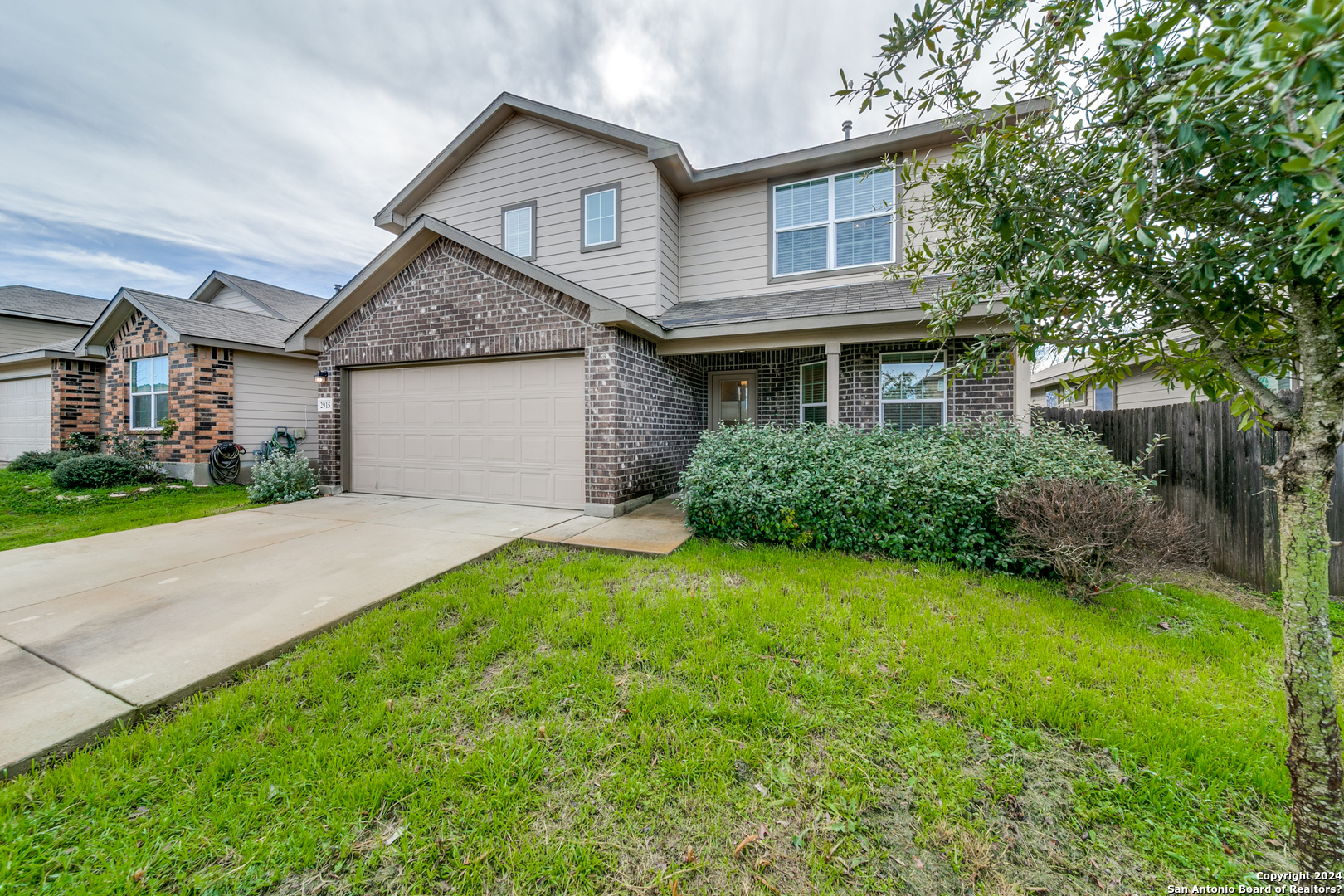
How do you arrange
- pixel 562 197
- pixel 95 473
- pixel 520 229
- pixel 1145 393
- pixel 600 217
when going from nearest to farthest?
pixel 600 217, pixel 562 197, pixel 95 473, pixel 520 229, pixel 1145 393

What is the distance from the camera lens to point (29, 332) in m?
15.5

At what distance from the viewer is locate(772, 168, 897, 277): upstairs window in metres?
8.05

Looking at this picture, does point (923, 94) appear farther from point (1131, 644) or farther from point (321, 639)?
point (321, 639)

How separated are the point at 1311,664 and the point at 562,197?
1043 cm

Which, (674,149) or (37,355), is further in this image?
(37,355)

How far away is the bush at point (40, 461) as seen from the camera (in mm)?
10797

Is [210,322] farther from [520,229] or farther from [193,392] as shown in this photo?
[520,229]

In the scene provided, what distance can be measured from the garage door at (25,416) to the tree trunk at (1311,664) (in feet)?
67.1

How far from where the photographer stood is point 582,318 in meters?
6.85

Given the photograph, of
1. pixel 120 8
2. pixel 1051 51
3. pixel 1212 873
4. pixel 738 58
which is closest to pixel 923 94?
pixel 1051 51

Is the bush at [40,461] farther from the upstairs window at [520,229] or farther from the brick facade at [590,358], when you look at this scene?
the upstairs window at [520,229]

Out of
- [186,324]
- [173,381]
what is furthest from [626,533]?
[173,381]

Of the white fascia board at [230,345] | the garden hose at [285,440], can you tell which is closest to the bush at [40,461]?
the garden hose at [285,440]

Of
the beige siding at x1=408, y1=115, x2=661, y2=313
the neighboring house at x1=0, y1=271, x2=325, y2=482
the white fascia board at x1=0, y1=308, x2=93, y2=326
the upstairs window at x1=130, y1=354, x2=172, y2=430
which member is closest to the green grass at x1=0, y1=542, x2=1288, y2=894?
the beige siding at x1=408, y1=115, x2=661, y2=313
